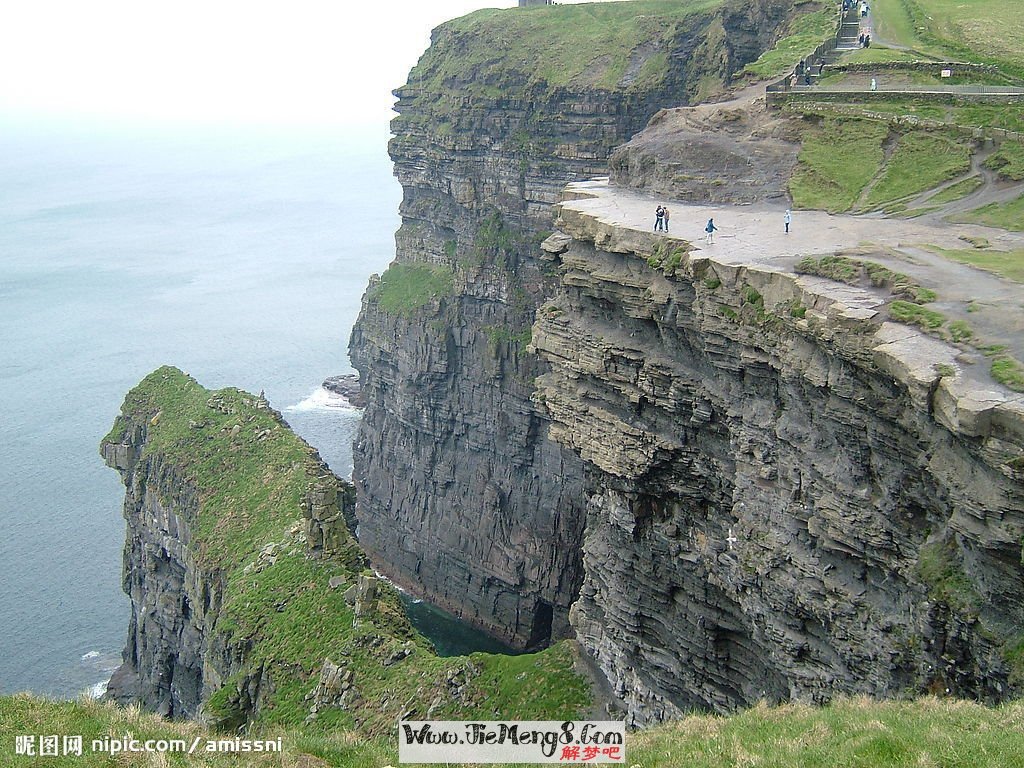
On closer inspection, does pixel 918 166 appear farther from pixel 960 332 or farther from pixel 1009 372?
pixel 1009 372

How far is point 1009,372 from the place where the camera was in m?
27.2

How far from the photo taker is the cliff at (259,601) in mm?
42531

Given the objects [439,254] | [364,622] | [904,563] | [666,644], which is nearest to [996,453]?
[904,563]

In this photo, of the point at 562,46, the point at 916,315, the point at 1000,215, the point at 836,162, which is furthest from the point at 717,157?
the point at 562,46

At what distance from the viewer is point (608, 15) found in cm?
9850

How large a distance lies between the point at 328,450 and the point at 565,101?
147ft

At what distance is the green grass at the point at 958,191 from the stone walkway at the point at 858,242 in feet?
7.60

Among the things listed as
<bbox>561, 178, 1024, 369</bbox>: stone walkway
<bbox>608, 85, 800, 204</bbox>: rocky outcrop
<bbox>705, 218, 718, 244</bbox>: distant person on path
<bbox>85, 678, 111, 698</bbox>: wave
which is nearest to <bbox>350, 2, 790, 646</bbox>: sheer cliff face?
<bbox>85, 678, 111, 698</bbox>: wave

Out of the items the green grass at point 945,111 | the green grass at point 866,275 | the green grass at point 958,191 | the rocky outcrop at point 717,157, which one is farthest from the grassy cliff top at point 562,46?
the green grass at point 866,275

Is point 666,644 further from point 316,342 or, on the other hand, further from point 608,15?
point 316,342

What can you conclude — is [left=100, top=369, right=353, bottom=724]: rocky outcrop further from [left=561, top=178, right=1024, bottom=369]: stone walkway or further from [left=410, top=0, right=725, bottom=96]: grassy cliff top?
[left=410, top=0, right=725, bottom=96]: grassy cliff top

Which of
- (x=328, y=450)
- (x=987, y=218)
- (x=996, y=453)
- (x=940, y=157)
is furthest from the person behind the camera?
(x=328, y=450)

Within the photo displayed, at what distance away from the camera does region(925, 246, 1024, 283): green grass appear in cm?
3459

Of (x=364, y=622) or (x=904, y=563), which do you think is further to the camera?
(x=364, y=622)
